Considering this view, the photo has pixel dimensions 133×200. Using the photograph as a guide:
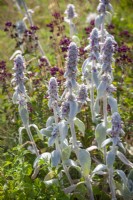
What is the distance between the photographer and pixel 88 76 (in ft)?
9.96

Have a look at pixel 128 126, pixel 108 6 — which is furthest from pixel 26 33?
pixel 128 126

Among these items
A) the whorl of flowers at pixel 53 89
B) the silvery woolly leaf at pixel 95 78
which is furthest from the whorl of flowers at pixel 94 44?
the whorl of flowers at pixel 53 89

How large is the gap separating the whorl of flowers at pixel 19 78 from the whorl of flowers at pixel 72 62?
315 millimetres

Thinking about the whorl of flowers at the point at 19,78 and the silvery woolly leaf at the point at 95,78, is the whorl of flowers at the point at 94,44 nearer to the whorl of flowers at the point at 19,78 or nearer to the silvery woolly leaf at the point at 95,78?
the silvery woolly leaf at the point at 95,78

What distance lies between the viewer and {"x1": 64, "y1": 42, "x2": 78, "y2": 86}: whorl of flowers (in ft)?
7.55

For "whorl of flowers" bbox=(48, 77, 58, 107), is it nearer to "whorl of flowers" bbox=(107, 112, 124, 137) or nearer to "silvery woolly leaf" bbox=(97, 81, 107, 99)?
"silvery woolly leaf" bbox=(97, 81, 107, 99)

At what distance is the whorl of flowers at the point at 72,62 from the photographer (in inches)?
90.7

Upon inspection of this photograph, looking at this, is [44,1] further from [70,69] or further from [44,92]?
[70,69]

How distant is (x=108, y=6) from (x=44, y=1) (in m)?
5.41

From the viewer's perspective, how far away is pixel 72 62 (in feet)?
7.67

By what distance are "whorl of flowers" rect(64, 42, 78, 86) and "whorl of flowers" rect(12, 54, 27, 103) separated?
1.03ft

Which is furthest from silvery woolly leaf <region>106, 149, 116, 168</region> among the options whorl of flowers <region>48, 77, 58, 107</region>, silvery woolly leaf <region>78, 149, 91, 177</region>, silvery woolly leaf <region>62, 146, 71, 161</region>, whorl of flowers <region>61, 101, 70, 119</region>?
whorl of flowers <region>48, 77, 58, 107</region>

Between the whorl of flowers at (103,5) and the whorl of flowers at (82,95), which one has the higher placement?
the whorl of flowers at (103,5)

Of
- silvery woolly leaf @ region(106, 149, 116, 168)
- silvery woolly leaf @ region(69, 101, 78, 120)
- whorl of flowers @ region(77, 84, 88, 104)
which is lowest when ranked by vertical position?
silvery woolly leaf @ region(106, 149, 116, 168)
